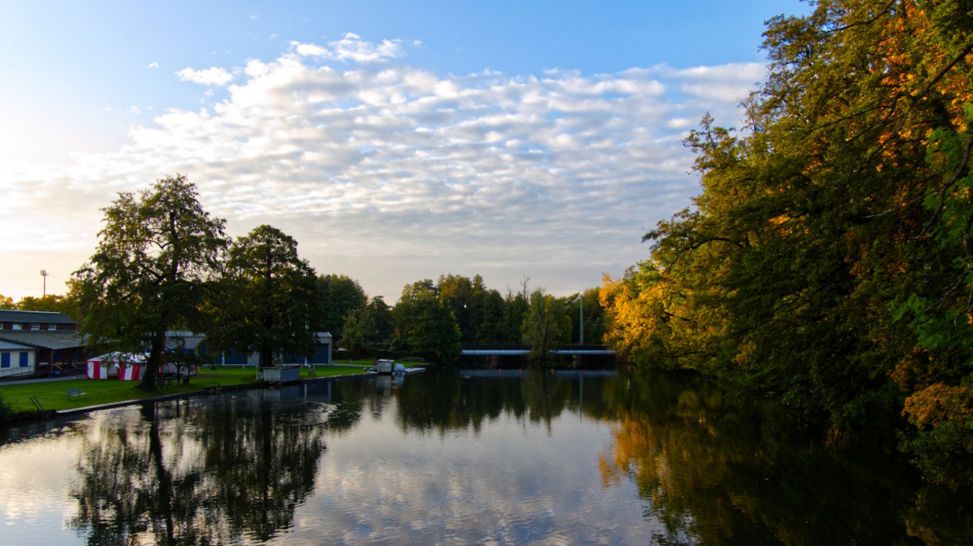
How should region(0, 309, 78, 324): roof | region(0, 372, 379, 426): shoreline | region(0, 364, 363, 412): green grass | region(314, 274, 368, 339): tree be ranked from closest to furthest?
region(0, 372, 379, 426): shoreline → region(0, 364, 363, 412): green grass → region(0, 309, 78, 324): roof → region(314, 274, 368, 339): tree

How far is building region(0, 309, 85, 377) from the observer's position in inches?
1820

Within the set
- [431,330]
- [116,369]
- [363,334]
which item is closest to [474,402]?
[116,369]

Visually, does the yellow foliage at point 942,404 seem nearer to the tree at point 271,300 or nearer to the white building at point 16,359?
the tree at point 271,300

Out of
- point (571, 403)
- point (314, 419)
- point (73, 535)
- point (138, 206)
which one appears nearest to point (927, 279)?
point (73, 535)

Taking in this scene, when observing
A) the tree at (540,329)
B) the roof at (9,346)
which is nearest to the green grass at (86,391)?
the roof at (9,346)

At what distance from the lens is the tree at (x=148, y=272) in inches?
1465

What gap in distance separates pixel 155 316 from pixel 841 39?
3643 centimetres

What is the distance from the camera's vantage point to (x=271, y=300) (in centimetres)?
5466

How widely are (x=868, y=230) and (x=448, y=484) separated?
12.3 m

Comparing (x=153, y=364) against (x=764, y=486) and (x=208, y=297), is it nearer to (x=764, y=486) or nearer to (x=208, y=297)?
(x=208, y=297)

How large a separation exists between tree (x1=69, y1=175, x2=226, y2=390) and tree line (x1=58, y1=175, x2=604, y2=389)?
0.06m

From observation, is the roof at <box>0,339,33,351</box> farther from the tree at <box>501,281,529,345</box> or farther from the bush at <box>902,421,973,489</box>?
the tree at <box>501,281,529,345</box>

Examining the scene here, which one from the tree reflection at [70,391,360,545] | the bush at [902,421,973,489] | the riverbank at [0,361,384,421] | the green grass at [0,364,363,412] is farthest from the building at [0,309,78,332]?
the bush at [902,421,973,489]

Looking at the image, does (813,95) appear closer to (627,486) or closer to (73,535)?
(627,486)
